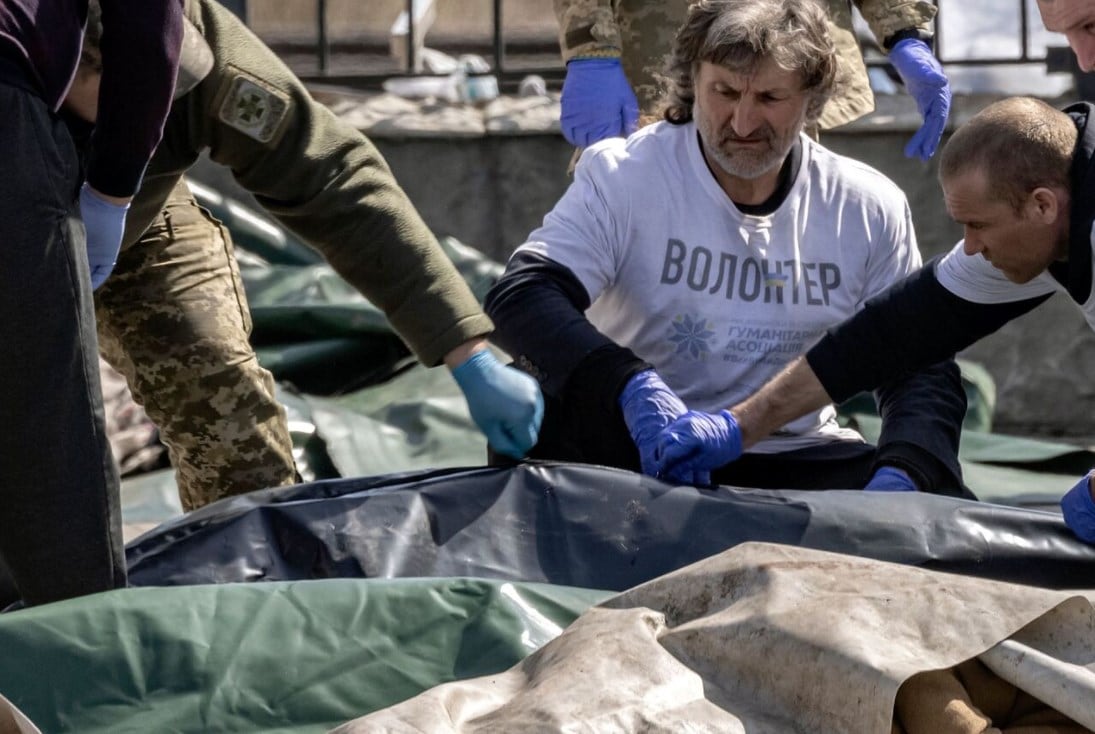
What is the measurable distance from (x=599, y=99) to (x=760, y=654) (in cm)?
207

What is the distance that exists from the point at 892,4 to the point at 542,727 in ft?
8.83

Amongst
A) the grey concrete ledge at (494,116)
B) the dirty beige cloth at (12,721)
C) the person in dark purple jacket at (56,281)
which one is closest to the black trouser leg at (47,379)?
the person in dark purple jacket at (56,281)

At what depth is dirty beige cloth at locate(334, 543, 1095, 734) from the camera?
146 cm

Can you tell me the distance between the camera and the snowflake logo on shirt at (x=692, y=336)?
9.19 ft

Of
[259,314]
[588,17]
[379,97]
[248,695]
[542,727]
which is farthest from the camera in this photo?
[379,97]

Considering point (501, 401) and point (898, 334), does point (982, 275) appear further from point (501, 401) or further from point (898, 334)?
point (501, 401)

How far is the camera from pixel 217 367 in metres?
2.71

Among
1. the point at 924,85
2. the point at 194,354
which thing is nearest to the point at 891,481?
the point at 194,354

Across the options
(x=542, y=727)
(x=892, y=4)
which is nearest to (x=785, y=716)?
(x=542, y=727)

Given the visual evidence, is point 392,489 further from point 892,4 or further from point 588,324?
point 892,4

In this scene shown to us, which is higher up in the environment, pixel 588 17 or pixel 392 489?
pixel 588 17

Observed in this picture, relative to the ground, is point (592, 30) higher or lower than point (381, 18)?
higher

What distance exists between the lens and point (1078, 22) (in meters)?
2.49

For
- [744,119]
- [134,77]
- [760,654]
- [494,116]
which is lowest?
[494,116]
